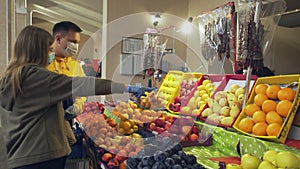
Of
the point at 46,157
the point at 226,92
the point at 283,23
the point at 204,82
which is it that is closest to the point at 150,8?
the point at 283,23

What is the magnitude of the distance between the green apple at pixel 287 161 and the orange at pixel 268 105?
38 cm

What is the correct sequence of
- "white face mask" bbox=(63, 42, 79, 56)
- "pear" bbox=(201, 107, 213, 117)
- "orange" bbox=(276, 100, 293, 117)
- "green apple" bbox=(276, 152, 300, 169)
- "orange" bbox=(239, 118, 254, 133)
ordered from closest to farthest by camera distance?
"green apple" bbox=(276, 152, 300, 169) < "orange" bbox=(276, 100, 293, 117) < "orange" bbox=(239, 118, 254, 133) < "pear" bbox=(201, 107, 213, 117) < "white face mask" bbox=(63, 42, 79, 56)

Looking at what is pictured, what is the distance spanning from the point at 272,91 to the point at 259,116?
14 centimetres

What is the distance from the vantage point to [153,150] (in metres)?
1.33

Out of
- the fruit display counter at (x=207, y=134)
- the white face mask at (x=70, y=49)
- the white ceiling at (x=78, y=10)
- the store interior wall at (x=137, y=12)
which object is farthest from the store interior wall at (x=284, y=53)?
the white ceiling at (x=78, y=10)

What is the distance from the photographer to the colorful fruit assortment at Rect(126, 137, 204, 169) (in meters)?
1.17

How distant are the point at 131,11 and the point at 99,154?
3655mm

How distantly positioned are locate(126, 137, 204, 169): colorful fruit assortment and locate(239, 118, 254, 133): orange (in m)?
0.31

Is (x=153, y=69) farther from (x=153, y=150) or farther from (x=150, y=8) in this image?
(x=150, y=8)

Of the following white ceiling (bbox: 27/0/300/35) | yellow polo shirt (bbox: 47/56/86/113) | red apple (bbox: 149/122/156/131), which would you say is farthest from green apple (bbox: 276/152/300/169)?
white ceiling (bbox: 27/0/300/35)

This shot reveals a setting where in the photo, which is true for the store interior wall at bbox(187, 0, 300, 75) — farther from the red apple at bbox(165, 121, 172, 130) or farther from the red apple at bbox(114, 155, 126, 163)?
the red apple at bbox(114, 155, 126, 163)

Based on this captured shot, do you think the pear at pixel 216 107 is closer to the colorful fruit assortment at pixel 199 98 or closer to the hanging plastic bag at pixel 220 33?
the colorful fruit assortment at pixel 199 98

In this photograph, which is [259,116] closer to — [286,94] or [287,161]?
[286,94]

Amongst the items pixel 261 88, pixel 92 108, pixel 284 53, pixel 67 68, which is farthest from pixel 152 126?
pixel 284 53
